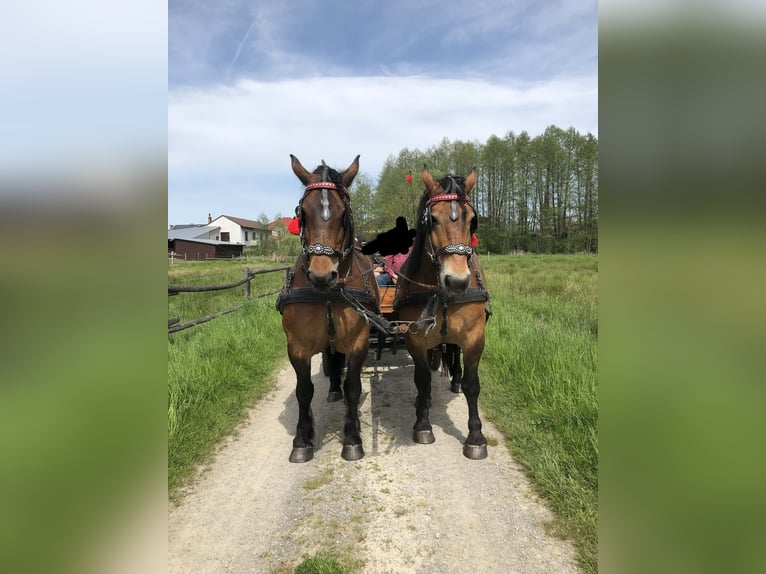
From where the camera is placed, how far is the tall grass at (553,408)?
2912mm

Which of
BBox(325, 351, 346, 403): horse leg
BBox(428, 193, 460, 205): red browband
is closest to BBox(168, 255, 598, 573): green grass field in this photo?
BBox(325, 351, 346, 403): horse leg

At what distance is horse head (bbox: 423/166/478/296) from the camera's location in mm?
3041

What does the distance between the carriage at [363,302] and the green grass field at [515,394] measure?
752 mm

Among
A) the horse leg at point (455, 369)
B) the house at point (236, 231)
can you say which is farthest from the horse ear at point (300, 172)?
the house at point (236, 231)

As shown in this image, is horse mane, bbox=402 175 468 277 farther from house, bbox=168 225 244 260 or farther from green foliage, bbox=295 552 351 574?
house, bbox=168 225 244 260

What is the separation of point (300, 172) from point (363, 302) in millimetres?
1356

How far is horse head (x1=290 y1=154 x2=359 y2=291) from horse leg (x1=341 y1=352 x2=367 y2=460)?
111 cm

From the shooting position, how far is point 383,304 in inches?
227

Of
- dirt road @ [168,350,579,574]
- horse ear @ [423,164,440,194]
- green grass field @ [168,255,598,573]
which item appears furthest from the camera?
horse ear @ [423,164,440,194]
